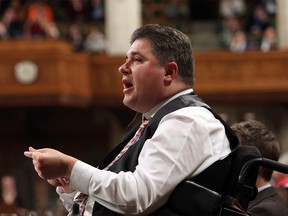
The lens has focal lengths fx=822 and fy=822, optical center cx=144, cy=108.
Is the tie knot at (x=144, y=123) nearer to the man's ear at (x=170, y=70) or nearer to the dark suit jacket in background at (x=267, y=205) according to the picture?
the man's ear at (x=170, y=70)

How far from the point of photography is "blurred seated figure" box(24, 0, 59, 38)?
55.7 ft

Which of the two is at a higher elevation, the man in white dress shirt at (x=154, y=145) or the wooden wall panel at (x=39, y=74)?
the man in white dress shirt at (x=154, y=145)

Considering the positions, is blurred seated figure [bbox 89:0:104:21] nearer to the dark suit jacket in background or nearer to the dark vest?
the dark suit jacket in background

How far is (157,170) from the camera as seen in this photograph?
2.83 meters

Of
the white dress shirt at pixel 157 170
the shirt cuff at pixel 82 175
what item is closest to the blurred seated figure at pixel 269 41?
the white dress shirt at pixel 157 170

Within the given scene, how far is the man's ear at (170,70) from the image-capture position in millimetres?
3041

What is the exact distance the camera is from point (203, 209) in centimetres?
289

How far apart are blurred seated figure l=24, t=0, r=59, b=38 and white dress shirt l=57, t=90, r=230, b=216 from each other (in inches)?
557

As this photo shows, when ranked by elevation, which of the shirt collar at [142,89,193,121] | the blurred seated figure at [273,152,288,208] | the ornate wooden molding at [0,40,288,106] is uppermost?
the shirt collar at [142,89,193,121]

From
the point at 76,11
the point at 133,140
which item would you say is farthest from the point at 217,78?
the point at 133,140

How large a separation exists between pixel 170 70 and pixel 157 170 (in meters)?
0.42

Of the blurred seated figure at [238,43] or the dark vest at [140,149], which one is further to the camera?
the blurred seated figure at [238,43]

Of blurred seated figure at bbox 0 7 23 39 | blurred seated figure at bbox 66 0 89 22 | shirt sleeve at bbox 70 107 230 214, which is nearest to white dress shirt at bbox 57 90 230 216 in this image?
shirt sleeve at bbox 70 107 230 214

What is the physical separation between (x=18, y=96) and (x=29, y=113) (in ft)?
8.19
